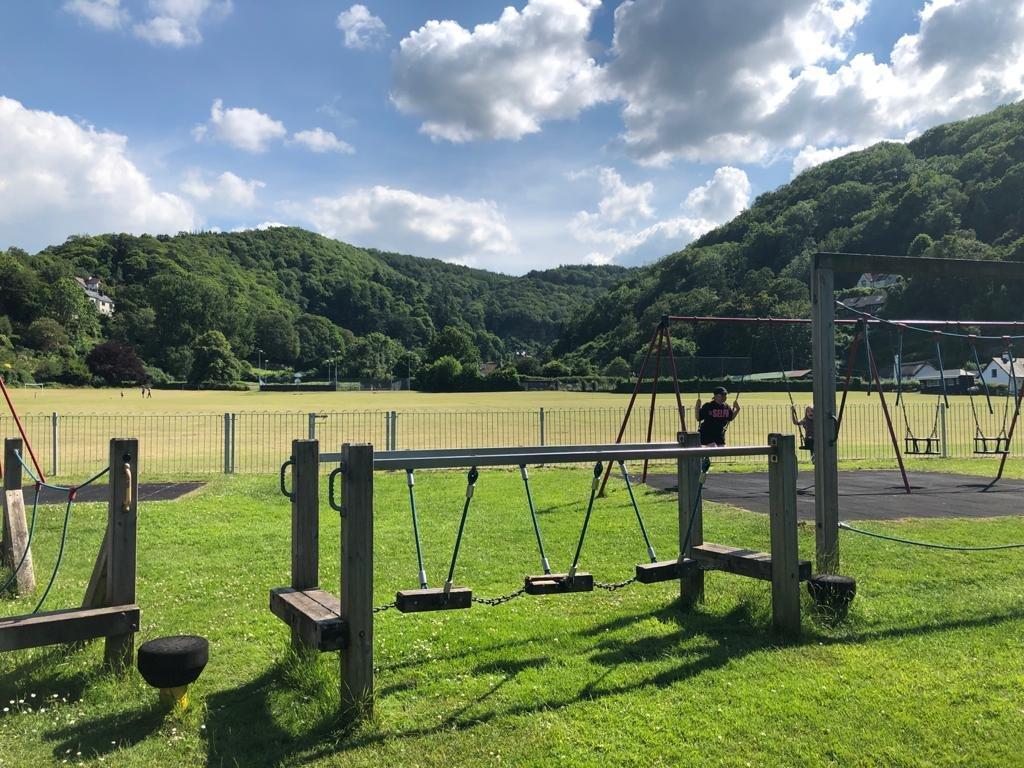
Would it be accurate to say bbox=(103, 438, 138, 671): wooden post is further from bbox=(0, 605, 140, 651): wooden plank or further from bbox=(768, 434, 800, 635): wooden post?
bbox=(768, 434, 800, 635): wooden post

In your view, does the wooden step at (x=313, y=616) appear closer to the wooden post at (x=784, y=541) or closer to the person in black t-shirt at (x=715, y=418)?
the wooden post at (x=784, y=541)

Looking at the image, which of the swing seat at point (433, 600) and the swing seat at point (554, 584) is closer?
the swing seat at point (433, 600)

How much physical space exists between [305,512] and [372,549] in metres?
0.94

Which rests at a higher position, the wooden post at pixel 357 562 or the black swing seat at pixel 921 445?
the wooden post at pixel 357 562

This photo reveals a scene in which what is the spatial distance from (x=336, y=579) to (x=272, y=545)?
75.8 inches

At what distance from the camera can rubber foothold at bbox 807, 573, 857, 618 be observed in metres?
5.38

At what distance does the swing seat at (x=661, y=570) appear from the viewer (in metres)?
5.03

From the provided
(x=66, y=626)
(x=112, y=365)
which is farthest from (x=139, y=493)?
(x=112, y=365)

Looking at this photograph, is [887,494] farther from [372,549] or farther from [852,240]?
[852,240]

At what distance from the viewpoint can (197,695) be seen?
13.8 feet

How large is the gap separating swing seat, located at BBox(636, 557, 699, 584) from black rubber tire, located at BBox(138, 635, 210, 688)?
276 cm

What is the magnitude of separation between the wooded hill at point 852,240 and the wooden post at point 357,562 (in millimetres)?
76284

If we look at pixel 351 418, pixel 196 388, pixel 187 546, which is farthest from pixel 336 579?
pixel 196 388

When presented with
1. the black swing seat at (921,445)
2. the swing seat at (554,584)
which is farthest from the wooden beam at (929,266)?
the black swing seat at (921,445)
